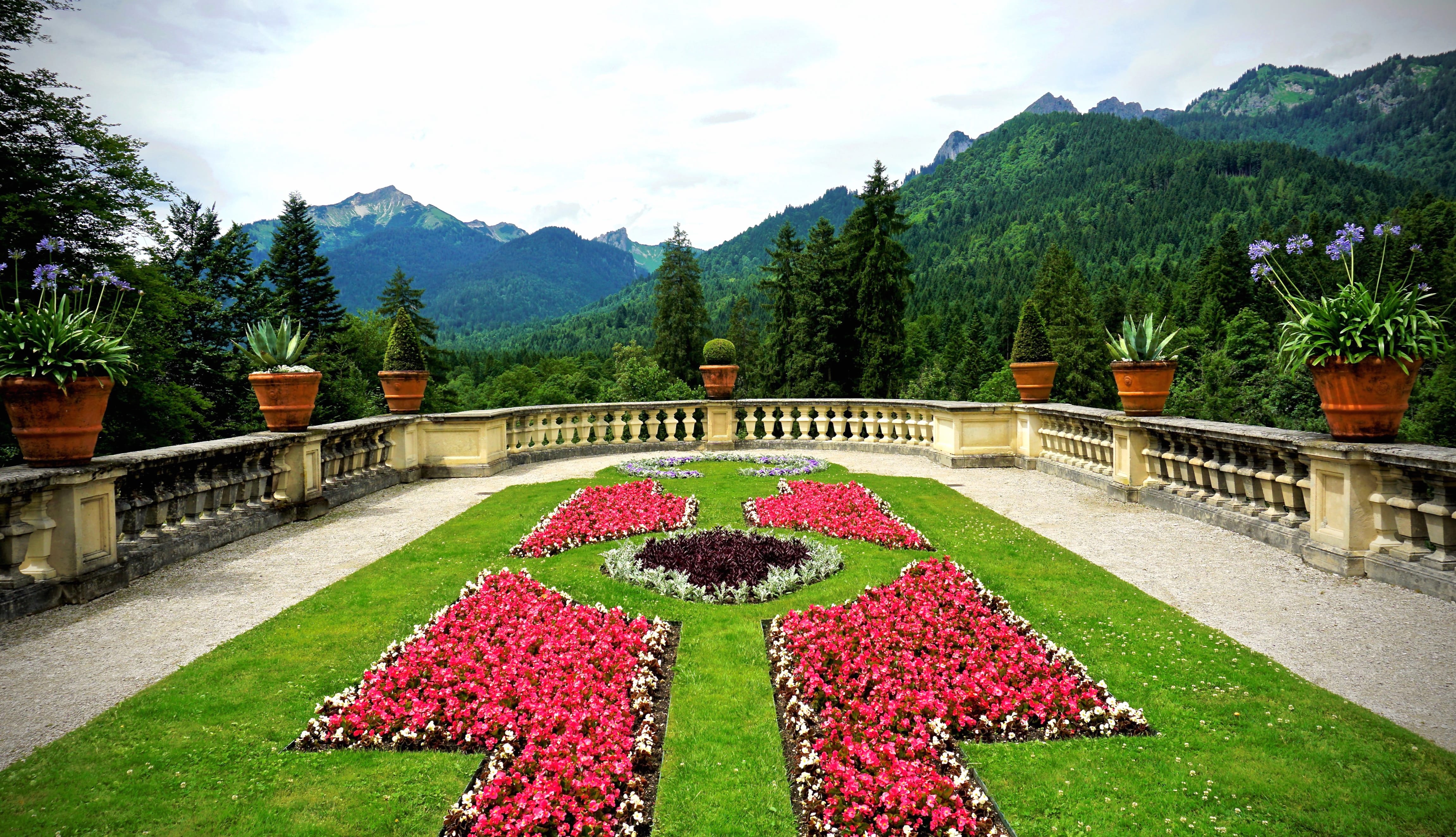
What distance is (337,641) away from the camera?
A: 17.2ft

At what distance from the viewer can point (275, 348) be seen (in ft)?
34.0

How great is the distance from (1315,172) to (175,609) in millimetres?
173513

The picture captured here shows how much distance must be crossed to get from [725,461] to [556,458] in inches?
147

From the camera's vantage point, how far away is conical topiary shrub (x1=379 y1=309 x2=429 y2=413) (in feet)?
44.2

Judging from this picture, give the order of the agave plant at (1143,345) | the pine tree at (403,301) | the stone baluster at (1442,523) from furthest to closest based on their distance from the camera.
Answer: the pine tree at (403,301) → the agave plant at (1143,345) → the stone baluster at (1442,523)

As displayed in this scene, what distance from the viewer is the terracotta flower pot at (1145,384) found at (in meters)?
10.4

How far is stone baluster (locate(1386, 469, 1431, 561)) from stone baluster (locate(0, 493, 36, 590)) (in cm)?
1112

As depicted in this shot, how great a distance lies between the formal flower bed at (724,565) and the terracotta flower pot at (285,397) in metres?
5.09

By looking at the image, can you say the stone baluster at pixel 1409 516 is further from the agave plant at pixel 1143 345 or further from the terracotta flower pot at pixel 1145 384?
the agave plant at pixel 1143 345

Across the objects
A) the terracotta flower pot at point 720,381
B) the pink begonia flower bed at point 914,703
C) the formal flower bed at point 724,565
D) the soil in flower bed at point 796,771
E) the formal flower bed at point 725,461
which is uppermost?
the terracotta flower pot at point 720,381

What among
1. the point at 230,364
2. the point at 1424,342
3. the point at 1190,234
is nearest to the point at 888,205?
the point at 230,364

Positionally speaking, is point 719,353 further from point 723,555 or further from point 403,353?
point 723,555

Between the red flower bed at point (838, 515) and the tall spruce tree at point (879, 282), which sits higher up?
the tall spruce tree at point (879, 282)

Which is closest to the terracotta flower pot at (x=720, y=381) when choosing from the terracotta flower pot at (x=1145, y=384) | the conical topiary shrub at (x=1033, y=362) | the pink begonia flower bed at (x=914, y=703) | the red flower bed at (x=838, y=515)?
the conical topiary shrub at (x=1033, y=362)
